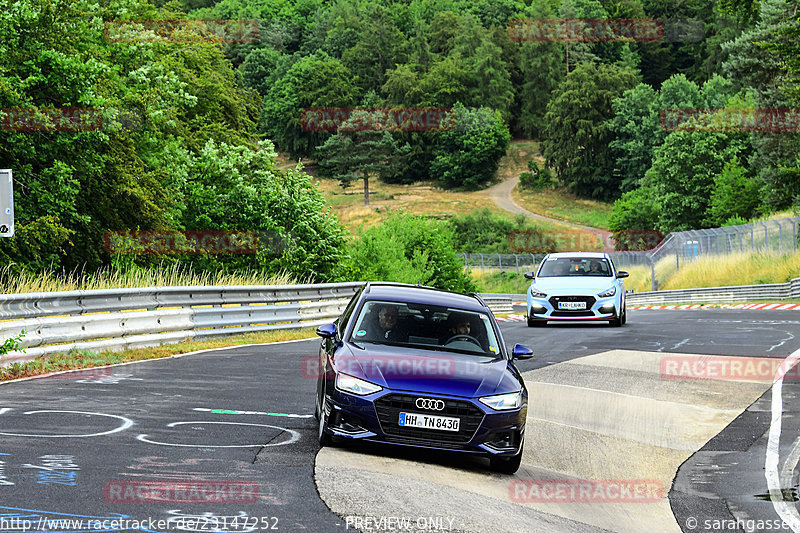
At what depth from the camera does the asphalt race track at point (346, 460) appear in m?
6.37

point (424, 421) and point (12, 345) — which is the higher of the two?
point (424, 421)

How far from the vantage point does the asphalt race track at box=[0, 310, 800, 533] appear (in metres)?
6.37

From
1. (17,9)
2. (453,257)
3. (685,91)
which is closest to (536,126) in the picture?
(685,91)

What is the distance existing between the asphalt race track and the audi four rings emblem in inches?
18.1

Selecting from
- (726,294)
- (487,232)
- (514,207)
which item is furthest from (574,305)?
(514,207)

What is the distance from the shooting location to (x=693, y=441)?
1092 centimetres

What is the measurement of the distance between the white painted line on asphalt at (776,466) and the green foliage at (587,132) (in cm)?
12111

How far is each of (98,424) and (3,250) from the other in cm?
1833

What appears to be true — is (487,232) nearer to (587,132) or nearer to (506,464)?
(587,132)

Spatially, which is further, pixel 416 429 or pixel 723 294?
pixel 723 294

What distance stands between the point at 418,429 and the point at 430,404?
21 cm

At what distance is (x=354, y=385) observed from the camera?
27.5ft

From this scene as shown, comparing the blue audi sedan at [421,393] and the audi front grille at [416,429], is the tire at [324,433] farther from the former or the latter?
the audi front grille at [416,429]

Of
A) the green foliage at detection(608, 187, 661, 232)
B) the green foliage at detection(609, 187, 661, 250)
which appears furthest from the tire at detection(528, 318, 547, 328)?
the green foliage at detection(608, 187, 661, 232)
